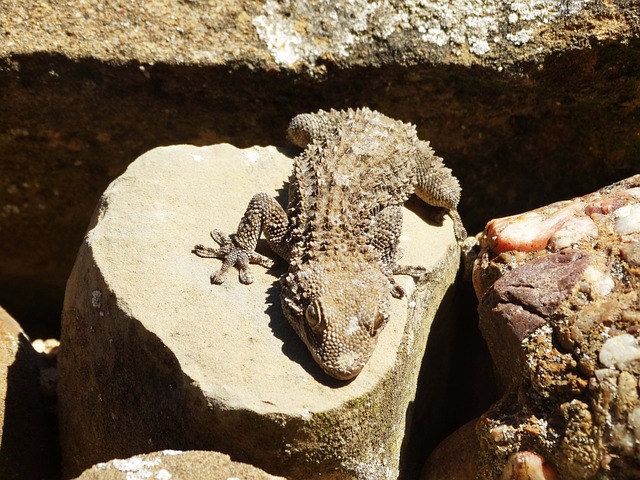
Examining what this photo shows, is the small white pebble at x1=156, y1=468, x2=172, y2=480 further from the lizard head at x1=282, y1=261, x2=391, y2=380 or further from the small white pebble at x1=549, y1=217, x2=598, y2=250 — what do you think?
the small white pebble at x1=549, y1=217, x2=598, y2=250

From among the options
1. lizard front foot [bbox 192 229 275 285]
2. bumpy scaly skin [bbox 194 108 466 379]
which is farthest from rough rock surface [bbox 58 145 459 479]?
bumpy scaly skin [bbox 194 108 466 379]

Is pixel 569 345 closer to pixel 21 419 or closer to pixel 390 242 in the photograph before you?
pixel 390 242

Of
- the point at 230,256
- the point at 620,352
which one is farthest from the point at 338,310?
the point at 620,352

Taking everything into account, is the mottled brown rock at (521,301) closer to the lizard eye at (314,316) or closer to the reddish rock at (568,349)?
the reddish rock at (568,349)

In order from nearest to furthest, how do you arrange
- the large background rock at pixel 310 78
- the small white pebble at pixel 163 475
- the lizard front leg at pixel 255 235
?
the small white pebble at pixel 163 475
the lizard front leg at pixel 255 235
the large background rock at pixel 310 78

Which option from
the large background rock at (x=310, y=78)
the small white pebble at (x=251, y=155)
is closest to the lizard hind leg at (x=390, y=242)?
the small white pebble at (x=251, y=155)

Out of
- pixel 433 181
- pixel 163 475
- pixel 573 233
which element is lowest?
pixel 163 475

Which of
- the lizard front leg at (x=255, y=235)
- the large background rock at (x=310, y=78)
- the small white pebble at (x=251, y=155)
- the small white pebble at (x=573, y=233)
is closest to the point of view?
the small white pebble at (x=573, y=233)
